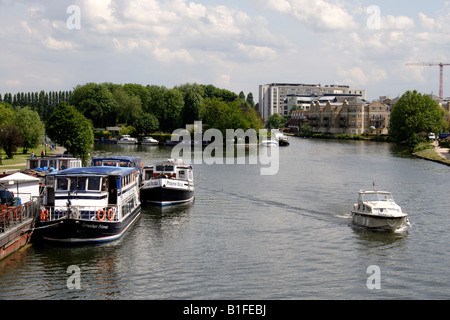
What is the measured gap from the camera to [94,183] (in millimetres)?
31594

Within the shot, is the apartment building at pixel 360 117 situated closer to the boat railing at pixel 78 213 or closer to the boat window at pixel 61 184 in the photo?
the boat railing at pixel 78 213

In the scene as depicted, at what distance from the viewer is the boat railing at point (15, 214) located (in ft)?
91.6

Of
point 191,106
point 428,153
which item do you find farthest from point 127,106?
point 428,153

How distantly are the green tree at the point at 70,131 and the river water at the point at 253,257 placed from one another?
29.4 meters

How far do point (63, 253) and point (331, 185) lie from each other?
104 feet

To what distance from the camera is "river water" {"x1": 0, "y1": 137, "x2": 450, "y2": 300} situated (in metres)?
23.7

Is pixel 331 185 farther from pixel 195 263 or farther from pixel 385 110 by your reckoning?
pixel 385 110

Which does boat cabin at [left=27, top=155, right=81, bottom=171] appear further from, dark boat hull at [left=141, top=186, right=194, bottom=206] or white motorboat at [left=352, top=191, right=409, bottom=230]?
white motorboat at [left=352, top=191, right=409, bottom=230]
